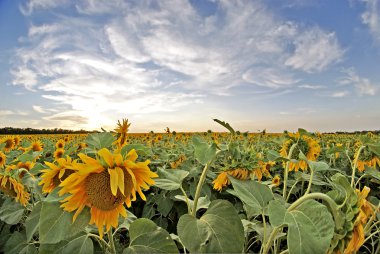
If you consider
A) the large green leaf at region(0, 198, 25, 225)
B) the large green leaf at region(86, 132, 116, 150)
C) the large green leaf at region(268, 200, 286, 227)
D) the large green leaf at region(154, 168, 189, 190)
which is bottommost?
the large green leaf at region(0, 198, 25, 225)

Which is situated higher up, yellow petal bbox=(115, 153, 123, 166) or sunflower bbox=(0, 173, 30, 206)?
yellow petal bbox=(115, 153, 123, 166)

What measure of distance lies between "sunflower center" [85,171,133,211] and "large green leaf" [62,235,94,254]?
0.21 meters

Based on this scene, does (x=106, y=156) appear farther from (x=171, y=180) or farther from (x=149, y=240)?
(x=171, y=180)

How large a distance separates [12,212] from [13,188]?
0.19 meters

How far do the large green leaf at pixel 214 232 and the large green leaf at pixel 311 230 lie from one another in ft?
0.76

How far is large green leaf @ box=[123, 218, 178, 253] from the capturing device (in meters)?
1.19

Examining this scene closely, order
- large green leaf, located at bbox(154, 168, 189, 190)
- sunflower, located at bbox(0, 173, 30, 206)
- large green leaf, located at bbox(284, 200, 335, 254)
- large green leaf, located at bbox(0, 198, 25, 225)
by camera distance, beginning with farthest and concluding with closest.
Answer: sunflower, located at bbox(0, 173, 30, 206), large green leaf, located at bbox(0, 198, 25, 225), large green leaf, located at bbox(154, 168, 189, 190), large green leaf, located at bbox(284, 200, 335, 254)

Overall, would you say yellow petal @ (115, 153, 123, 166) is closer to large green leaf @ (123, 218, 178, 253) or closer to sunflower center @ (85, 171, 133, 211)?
sunflower center @ (85, 171, 133, 211)

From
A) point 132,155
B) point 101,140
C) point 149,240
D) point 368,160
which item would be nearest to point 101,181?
point 132,155

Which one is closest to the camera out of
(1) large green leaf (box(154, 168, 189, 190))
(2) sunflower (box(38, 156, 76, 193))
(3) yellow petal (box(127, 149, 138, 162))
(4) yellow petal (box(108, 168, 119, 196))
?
(4) yellow petal (box(108, 168, 119, 196))

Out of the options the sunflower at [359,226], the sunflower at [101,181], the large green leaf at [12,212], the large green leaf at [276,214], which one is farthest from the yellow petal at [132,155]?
the large green leaf at [12,212]

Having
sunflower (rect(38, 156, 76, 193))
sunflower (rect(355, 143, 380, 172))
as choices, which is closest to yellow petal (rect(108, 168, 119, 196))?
sunflower (rect(38, 156, 76, 193))

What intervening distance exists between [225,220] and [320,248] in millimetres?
380

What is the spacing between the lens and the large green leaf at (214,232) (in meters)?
1.14
